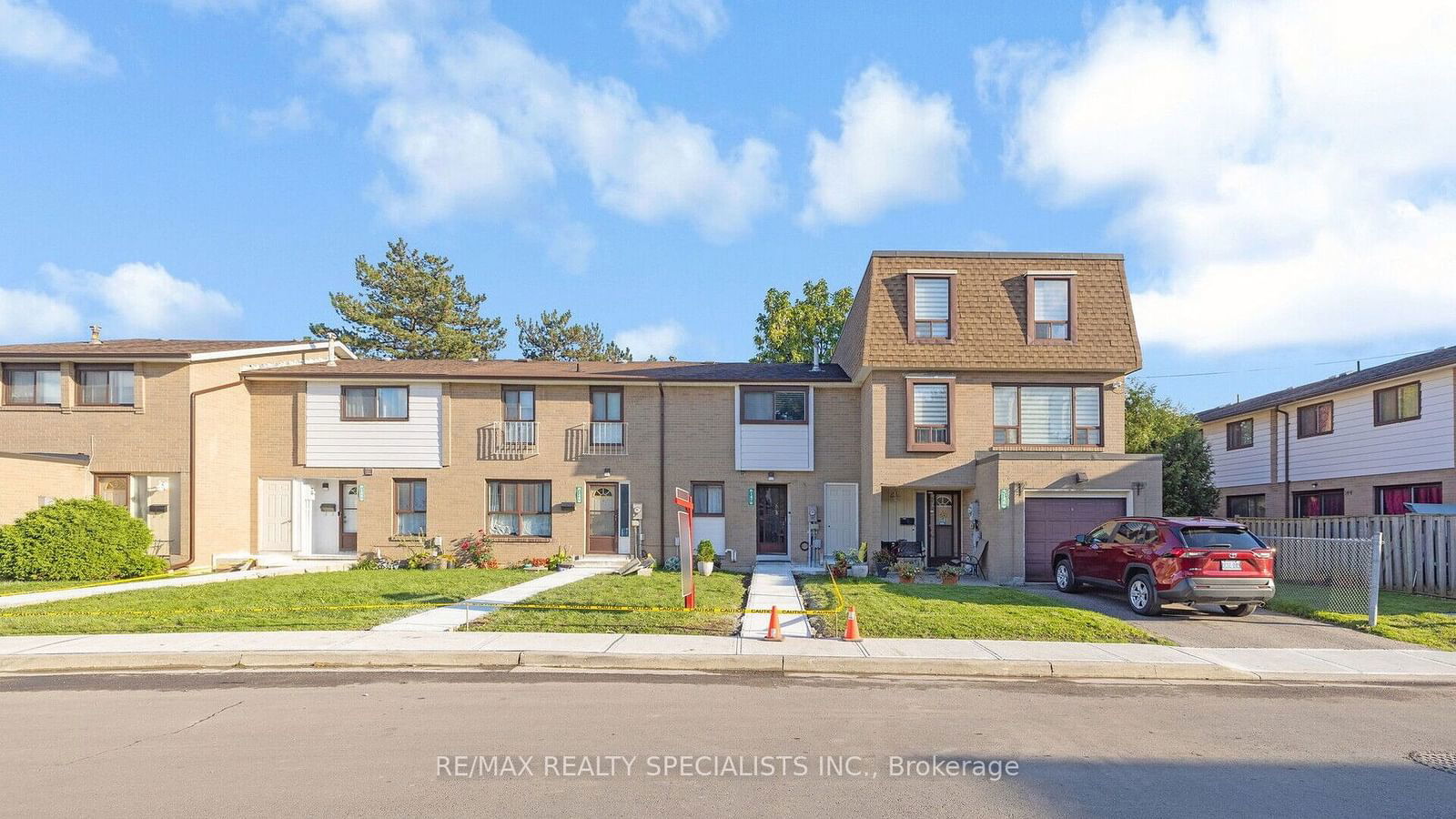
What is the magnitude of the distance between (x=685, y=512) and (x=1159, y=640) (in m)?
7.10

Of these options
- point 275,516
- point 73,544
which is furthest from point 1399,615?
point 73,544

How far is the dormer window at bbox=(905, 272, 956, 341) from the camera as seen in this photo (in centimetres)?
2108

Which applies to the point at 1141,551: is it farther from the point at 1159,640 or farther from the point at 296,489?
the point at 296,489

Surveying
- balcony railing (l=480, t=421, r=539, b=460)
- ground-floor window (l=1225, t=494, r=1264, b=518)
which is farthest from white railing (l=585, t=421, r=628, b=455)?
ground-floor window (l=1225, t=494, r=1264, b=518)

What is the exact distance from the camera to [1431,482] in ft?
71.1

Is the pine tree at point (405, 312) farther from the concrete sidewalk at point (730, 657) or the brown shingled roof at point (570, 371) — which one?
the concrete sidewalk at point (730, 657)

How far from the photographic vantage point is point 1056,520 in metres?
18.6

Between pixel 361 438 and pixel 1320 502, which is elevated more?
pixel 361 438

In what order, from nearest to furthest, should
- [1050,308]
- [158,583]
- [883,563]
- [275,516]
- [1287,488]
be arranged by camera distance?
[158,583], [883,563], [1050,308], [275,516], [1287,488]

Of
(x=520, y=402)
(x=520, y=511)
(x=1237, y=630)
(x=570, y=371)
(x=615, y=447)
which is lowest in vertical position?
(x=1237, y=630)

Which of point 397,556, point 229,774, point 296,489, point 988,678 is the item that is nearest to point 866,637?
point 988,678

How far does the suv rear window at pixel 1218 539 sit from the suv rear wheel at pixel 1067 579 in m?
3.03

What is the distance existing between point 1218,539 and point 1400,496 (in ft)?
48.4

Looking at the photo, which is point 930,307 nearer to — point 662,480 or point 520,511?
point 662,480
